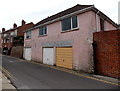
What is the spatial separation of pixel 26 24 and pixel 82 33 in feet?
129

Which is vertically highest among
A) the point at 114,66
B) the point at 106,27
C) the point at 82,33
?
the point at 106,27

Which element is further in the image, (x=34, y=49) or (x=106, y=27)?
(x=34, y=49)

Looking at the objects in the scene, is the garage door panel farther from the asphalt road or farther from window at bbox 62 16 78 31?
the asphalt road

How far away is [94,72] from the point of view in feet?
34.3

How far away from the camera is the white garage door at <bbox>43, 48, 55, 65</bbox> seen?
52.0ft

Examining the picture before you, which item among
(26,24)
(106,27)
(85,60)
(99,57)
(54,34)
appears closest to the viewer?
(99,57)

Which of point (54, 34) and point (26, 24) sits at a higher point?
point (26, 24)

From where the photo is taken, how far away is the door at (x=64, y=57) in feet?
42.4

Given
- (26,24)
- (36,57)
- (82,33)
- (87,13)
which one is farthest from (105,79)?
(26,24)

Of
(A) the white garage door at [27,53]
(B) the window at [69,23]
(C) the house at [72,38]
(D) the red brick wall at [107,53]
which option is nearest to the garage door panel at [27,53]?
(A) the white garage door at [27,53]

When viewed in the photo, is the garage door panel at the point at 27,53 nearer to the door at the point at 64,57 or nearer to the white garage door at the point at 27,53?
the white garage door at the point at 27,53

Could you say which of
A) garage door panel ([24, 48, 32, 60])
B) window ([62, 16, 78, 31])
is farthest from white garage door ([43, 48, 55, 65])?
garage door panel ([24, 48, 32, 60])

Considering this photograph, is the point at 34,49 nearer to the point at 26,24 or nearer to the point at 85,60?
the point at 85,60

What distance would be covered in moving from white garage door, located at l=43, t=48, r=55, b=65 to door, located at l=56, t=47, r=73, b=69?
3.77 feet
